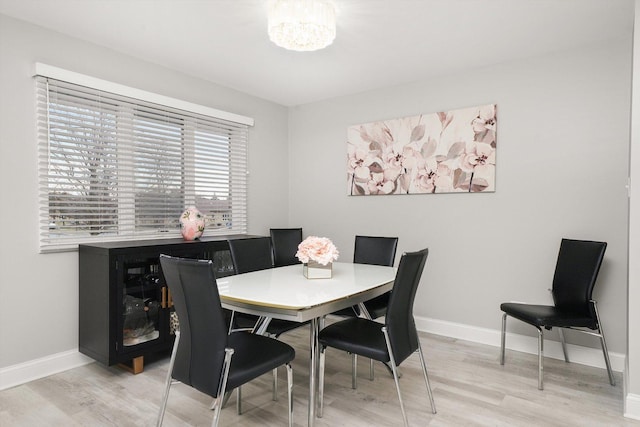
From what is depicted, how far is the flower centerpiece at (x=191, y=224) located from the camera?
333 cm

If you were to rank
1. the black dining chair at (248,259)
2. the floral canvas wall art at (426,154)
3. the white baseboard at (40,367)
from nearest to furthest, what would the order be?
the white baseboard at (40,367), the black dining chair at (248,259), the floral canvas wall art at (426,154)

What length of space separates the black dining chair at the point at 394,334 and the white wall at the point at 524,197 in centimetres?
156

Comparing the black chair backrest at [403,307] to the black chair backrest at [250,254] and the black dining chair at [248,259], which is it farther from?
the black chair backrest at [250,254]

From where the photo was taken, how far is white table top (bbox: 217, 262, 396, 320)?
189cm

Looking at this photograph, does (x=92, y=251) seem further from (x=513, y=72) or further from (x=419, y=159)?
(x=513, y=72)

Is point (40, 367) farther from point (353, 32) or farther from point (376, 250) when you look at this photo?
point (353, 32)

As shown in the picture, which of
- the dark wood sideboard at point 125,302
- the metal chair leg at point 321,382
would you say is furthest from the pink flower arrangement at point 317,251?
the dark wood sideboard at point 125,302

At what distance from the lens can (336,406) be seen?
7.65 feet

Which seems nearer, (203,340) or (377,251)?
(203,340)

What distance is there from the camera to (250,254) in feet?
9.86

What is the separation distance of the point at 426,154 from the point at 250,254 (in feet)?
6.33

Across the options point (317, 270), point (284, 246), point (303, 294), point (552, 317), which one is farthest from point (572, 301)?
point (284, 246)

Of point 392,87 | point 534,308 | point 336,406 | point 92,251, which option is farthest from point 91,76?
point 534,308

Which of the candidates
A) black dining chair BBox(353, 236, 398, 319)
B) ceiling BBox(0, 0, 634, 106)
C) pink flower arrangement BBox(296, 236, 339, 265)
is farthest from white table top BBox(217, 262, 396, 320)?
ceiling BBox(0, 0, 634, 106)
